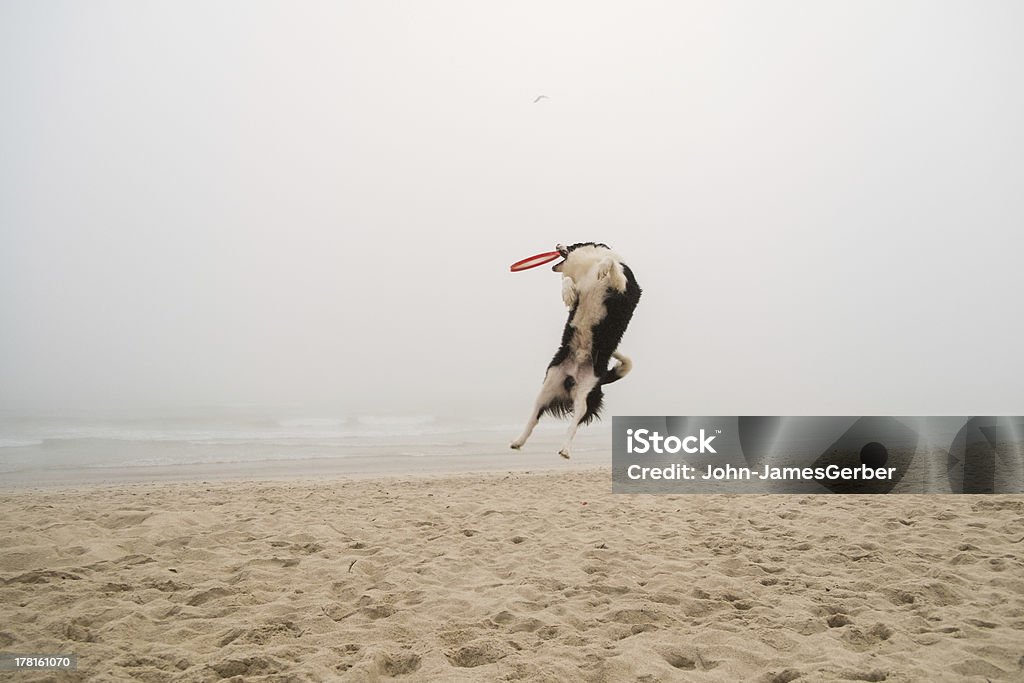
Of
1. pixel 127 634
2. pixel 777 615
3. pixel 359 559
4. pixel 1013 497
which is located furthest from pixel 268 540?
pixel 1013 497

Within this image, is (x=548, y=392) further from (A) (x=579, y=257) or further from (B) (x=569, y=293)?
(A) (x=579, y=257)

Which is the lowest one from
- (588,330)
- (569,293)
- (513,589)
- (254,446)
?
(513,589)

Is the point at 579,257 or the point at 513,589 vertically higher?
the point at 579,257

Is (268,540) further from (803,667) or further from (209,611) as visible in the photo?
(803,667)

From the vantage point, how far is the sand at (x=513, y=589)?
2074mm

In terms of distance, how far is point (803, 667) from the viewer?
6.61ft

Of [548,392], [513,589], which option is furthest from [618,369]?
[513,589]

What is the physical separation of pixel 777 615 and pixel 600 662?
779 mm

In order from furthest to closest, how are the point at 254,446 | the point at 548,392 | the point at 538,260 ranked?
1. the point at 254,446
2. the point at 538,260
3. the point at 548,392

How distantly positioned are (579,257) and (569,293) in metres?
0.16

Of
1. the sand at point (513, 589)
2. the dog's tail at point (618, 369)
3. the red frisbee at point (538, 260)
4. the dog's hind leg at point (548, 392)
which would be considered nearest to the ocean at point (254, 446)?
the sand at point (513, 589)

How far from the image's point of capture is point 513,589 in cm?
267

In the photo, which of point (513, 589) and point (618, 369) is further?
point (513, 589)

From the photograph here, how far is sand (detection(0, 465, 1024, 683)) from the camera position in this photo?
2074mm
